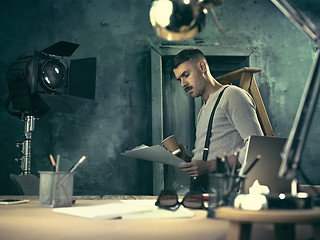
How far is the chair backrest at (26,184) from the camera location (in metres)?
1.75

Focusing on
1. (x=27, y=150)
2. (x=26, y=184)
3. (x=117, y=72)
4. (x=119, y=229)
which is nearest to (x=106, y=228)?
(x=119, y=229)

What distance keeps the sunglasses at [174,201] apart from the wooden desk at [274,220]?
40 centimetres

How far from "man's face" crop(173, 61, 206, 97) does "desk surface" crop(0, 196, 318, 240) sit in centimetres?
131

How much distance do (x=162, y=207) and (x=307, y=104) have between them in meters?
0.49

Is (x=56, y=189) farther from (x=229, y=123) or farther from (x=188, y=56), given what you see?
(x=188, y=56)

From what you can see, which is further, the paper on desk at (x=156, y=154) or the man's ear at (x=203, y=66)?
the man's ear at (x=203, y=66)

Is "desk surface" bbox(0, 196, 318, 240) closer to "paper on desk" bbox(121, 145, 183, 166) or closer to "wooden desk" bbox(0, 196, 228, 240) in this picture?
"wooden desk" bbox(0, 196, 228, 240)

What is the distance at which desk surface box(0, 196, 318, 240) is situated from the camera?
66 cm

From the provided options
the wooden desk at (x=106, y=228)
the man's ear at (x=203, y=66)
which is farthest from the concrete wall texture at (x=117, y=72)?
the wooden desk at (x=106, y=228)

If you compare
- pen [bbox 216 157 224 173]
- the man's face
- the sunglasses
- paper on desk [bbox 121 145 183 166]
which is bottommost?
the sunglasses

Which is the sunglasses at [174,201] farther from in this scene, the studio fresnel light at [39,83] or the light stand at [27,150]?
the studio fresnel light at [39,83]

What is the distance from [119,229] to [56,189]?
400mm

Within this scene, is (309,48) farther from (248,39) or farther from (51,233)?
(51,233)

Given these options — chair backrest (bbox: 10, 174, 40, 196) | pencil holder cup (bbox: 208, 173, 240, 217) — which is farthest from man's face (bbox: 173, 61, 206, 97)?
pencil holder cup (bbox: 208, 173, 240, 217)
